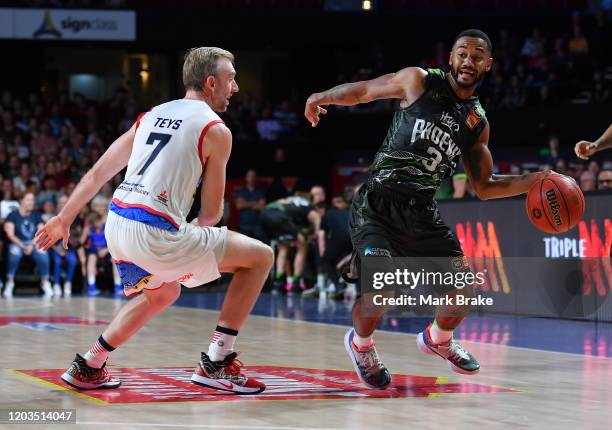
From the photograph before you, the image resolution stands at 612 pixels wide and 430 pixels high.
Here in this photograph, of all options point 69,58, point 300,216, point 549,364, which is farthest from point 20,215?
point 69,58

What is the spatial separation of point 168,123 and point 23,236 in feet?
38.2

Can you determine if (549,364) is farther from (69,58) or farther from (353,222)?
(69,58)

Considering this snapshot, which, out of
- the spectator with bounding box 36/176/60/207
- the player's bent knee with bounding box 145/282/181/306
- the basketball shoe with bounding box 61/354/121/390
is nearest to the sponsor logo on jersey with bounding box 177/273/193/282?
the player's bent knee with bounding box 145/282/181/306

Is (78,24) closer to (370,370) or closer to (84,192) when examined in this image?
(84,192)

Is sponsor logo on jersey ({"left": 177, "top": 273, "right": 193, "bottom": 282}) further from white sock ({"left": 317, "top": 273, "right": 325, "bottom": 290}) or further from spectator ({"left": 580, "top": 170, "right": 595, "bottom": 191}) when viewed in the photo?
white sock ({"left": 317, "top": 273, "right": 325, "bottom": 290})

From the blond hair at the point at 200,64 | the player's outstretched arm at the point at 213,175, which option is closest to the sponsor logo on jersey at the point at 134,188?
the player's outstretched arm at the point at 213,175

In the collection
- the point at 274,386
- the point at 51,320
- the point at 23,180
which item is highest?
the point at 23,180

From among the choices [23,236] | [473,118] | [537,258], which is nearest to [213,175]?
[473,118]

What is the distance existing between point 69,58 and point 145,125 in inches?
1033

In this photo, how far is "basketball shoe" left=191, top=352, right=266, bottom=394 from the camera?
17.9 feet

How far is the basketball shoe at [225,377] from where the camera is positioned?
17.9 feet

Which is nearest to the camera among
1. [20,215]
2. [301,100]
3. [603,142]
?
[603,142]

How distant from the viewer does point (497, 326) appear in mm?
10594

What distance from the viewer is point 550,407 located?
17.1 feet
